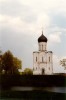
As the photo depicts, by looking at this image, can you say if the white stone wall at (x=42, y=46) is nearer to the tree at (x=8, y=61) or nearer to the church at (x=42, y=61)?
the church at (x=42, y=61)

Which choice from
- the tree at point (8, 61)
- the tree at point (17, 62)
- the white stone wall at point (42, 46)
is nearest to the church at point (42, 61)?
the white stone wall at point (42, 46)

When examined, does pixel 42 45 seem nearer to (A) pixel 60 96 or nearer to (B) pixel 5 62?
(B) pixel 5 62

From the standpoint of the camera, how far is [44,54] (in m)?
72.9

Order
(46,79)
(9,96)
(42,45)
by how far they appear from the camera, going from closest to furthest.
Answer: (9,96) < (46,79) < (42,45)

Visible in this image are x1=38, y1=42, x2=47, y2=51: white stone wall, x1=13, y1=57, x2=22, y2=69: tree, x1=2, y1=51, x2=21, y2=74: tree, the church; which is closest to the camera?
x1=2, y1=51, x2=21, y2=74: tree

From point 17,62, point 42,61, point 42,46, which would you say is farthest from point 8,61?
point 42,61

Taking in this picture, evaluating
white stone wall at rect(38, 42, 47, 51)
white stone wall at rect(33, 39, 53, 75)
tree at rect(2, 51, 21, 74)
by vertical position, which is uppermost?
white stone wall at rect(38, 42, 47, 51)

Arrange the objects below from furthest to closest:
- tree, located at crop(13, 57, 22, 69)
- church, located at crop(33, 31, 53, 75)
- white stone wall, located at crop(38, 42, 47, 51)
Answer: church, located at crop(33, 31, 53, 75), white stone wall, located at crop(38, 42, 47, 51), tree, located at crop(13, 57, 22, 69)

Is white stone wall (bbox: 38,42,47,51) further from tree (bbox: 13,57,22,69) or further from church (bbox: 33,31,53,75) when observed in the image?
tree (bbox: 13,57,22,69)

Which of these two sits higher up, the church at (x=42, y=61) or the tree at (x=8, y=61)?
the church at (x=42, y=61)

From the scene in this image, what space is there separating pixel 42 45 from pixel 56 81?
156 ft

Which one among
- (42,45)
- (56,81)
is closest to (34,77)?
(56,81)

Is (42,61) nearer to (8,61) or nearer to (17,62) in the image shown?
(17,62)

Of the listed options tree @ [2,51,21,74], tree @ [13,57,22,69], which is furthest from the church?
tree @ [2,51,21,74]
